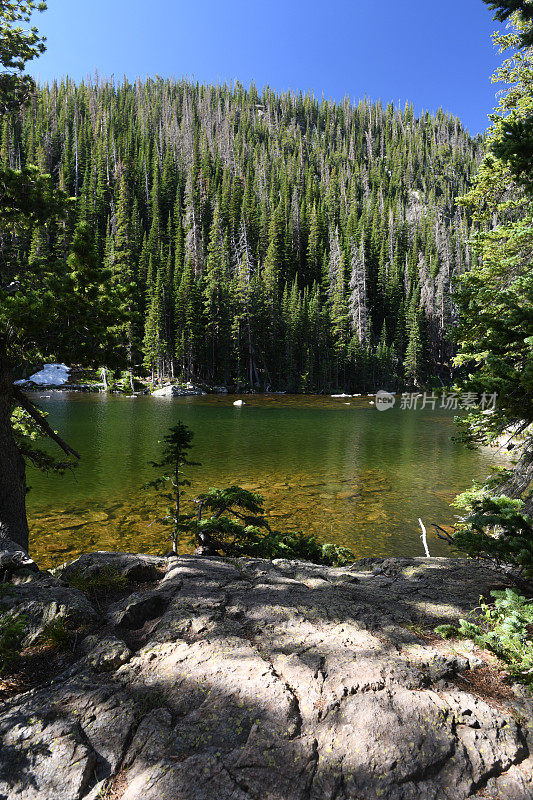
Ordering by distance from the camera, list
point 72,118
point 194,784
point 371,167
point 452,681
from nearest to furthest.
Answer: point 194,784 → point 452,681 → point 72,118 → point 371,167

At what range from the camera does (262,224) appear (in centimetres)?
8550

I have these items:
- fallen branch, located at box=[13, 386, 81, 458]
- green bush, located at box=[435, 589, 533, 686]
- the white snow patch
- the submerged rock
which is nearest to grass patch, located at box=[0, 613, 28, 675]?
green bush, located at box=[435, 589, 533, 686]

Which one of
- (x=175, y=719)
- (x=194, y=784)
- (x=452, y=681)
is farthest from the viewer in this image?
(x=452, y=681)

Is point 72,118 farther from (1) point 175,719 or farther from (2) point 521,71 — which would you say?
(1) point 175,719

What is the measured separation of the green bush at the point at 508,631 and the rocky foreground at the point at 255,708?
157 millimetres

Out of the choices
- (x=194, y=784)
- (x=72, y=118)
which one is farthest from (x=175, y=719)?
(x=72, y=118)

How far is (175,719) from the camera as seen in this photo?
8.05ft

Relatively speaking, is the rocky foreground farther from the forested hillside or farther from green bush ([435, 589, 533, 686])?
the forested hillside

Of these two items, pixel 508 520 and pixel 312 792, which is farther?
pixel 508 520

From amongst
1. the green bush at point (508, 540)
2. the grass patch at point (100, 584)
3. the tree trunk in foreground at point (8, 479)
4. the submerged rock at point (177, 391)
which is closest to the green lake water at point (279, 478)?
the tree trunk in foreground at point (8, 479)

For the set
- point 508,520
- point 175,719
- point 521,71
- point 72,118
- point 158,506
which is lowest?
point 158,506

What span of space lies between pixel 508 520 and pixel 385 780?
2.17m

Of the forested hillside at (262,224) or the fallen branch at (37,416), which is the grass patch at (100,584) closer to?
the fallen branch at (37,416)

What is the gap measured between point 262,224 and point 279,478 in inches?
3188
